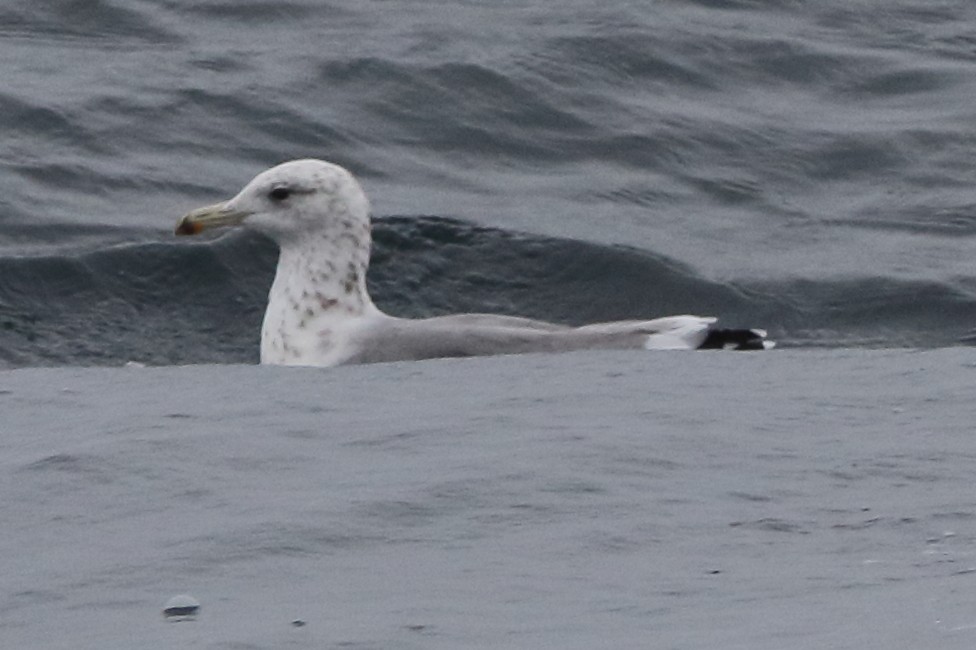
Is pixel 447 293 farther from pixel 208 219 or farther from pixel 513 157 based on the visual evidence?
pixel 513 157

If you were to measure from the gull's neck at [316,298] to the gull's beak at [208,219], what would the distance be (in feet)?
0.92

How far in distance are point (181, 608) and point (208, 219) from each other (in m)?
5.96

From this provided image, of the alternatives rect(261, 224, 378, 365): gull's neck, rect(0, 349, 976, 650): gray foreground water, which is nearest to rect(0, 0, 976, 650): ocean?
rect(0, 349, 976, 650): gray foreground water

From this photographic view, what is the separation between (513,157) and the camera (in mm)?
13539

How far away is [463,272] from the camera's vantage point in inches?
451

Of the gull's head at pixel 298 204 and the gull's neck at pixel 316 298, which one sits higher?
the gull's head at pixel 298 204

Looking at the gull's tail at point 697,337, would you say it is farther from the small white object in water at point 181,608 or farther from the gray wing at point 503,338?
the small white object in water at point 181,608

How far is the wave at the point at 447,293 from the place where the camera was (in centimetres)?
1066

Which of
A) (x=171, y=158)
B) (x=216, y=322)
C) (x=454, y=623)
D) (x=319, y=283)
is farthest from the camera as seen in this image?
(x=171, y=158)

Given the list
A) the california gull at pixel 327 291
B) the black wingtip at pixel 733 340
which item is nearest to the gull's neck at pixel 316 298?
the california gull at pixel 327 291

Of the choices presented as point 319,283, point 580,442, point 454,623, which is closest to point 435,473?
point 580,442

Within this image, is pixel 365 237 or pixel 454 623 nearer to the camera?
pixel 454 623

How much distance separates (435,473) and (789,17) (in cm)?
1195

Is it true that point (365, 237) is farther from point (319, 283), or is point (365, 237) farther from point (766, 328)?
point (766, 328)
